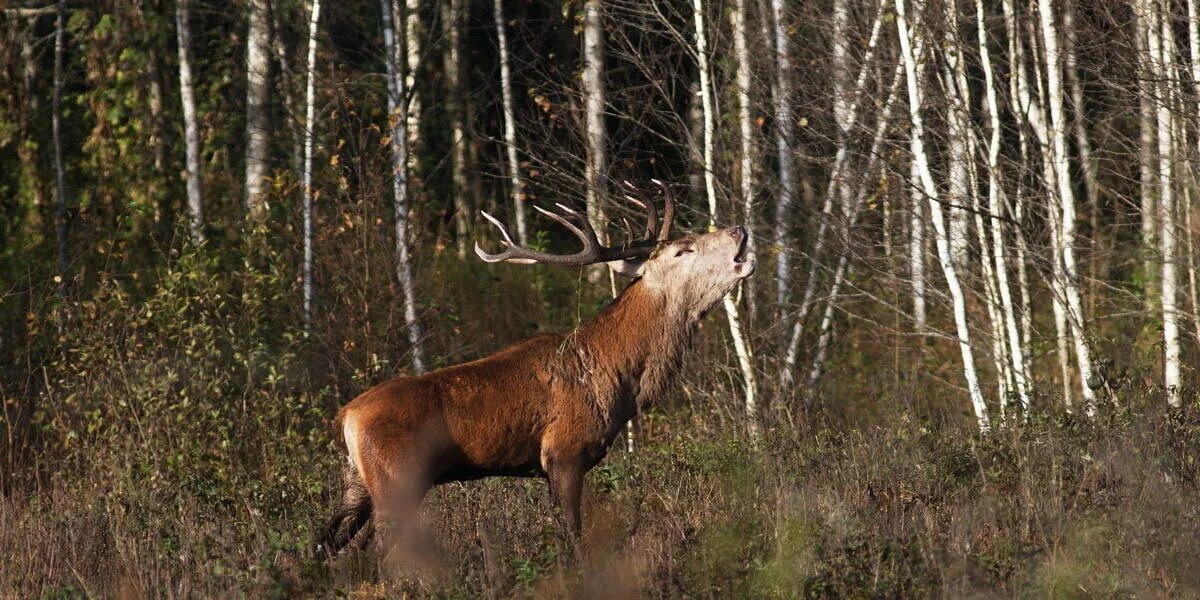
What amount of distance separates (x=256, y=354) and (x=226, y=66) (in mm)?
8750

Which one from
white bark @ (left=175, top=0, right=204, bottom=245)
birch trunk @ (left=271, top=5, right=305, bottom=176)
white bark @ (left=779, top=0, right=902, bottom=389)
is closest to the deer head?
white bark @ (left=779, top=0, right=902, bottom=389)

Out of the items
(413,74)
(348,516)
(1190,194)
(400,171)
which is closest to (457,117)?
(413,74)

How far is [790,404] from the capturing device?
1115 centimetres

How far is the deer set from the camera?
24.0 feet

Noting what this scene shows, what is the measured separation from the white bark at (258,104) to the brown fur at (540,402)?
6.89 m

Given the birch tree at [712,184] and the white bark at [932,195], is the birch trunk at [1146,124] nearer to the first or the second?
the white bark at [932,195]

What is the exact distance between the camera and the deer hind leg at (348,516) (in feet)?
24.9

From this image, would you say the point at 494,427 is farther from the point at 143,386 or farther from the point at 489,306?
the point at 489,306

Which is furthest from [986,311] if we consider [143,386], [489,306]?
[143,386]

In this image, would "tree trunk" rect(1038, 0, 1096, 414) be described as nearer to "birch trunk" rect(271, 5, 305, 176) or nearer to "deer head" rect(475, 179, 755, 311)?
"deer head" rect(475, 179, 755, 311)

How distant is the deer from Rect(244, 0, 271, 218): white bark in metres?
6.77

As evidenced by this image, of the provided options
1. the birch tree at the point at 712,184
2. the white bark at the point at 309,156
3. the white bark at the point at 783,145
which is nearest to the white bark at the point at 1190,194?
the white bark at the point at 783,145

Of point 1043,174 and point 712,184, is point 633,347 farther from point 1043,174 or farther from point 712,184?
point 1043,174

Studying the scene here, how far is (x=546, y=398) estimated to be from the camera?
7.79 meters
